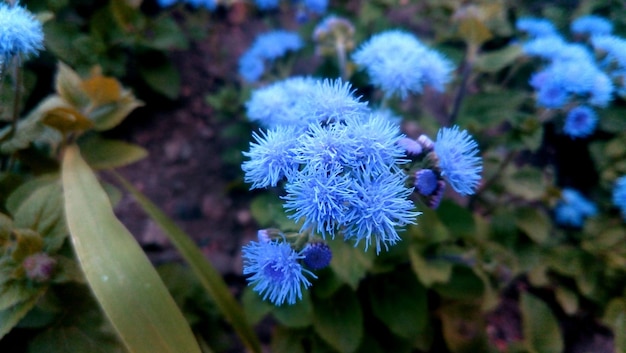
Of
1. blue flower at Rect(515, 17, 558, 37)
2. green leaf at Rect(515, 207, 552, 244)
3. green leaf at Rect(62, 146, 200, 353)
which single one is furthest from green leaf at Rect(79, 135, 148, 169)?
blue flower at Rect(515, 17, 558, 37)

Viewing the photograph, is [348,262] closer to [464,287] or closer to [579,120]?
[464,287]

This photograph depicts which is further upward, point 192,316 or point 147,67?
point 147,67

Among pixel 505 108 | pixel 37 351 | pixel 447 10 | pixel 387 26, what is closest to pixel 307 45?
pixel 387 26

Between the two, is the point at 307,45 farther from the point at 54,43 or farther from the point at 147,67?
the point at 54,43

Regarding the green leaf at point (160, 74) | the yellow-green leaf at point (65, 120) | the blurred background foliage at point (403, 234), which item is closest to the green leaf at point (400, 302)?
the blurred background foliage at point (403, 234)

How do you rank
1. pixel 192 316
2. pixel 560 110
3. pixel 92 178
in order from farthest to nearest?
pixel 560 110
pixel 192 316
pixel 92 178

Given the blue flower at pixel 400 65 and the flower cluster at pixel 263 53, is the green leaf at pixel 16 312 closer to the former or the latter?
the blue flower at pixel 400 65

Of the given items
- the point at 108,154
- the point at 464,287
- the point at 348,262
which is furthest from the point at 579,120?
the point at 108,154
